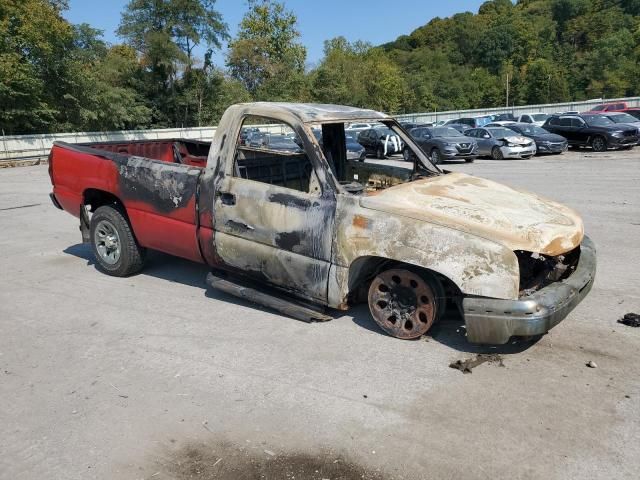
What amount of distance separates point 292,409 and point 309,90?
60.1 metres

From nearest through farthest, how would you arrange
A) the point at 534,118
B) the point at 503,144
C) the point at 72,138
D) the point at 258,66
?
1. the point at 503,144
2. the point at 72,138
3. the point at 534,118
4. the point at 258,66

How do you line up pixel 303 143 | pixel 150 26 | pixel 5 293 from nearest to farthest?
1. pixel 303 143
2. pixel 5 293
3. pixel 150 26

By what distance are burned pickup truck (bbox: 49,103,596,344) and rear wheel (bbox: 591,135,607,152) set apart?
64.5 feet

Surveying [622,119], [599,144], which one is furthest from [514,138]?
[622,119]

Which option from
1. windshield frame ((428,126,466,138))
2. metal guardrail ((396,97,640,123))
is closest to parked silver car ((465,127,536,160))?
windshield frame ((428,126,466,138))

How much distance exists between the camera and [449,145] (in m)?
20.2

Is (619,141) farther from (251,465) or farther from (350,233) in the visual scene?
(251,465)

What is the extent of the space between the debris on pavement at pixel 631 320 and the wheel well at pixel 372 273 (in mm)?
1576

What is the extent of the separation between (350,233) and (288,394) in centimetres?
132

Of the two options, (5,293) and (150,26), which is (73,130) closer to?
(150,26)

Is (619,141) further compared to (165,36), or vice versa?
(165,36)

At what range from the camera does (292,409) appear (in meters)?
3.53

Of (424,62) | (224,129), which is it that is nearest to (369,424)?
(224,129)

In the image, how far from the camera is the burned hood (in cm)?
391
